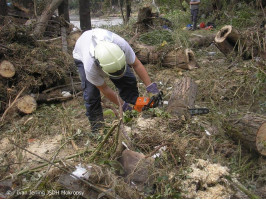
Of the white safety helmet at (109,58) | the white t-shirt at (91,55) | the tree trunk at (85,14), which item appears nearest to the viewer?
the white safety helmet at (109,58)

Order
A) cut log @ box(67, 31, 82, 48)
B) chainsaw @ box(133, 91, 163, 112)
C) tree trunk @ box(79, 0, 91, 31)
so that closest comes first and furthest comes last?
chainsaw @ box(133, 91, 163, 112), cut log @ box(67, 31, 82, 48), tree trunk @ box(79, 0, 91, 31)

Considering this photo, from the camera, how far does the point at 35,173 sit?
2.25 meters

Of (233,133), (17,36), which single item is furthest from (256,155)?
(17,36)

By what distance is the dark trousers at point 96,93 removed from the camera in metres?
3.26

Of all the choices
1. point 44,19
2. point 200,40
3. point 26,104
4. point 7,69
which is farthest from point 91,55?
point 200,40

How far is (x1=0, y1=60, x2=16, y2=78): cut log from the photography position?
411 centimetres

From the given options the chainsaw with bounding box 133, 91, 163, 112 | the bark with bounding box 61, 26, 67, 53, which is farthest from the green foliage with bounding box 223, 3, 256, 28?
the chainsaw with bounding box 133, 91, 163, 112

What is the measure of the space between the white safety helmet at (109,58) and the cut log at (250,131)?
128 cm

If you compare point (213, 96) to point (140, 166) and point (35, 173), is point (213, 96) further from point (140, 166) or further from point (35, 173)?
point (35, 173)

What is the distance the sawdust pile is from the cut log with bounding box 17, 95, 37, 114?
2842 mm

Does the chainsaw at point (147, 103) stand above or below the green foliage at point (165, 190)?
above

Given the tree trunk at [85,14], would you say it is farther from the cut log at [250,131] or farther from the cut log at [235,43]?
the cut log at [250,131]

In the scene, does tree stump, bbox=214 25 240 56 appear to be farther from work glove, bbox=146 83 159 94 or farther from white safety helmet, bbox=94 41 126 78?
white safety helmet, bbox=94 41 126 78

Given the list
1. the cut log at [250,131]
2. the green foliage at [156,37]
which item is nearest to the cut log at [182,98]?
the cut log at [250,131]
